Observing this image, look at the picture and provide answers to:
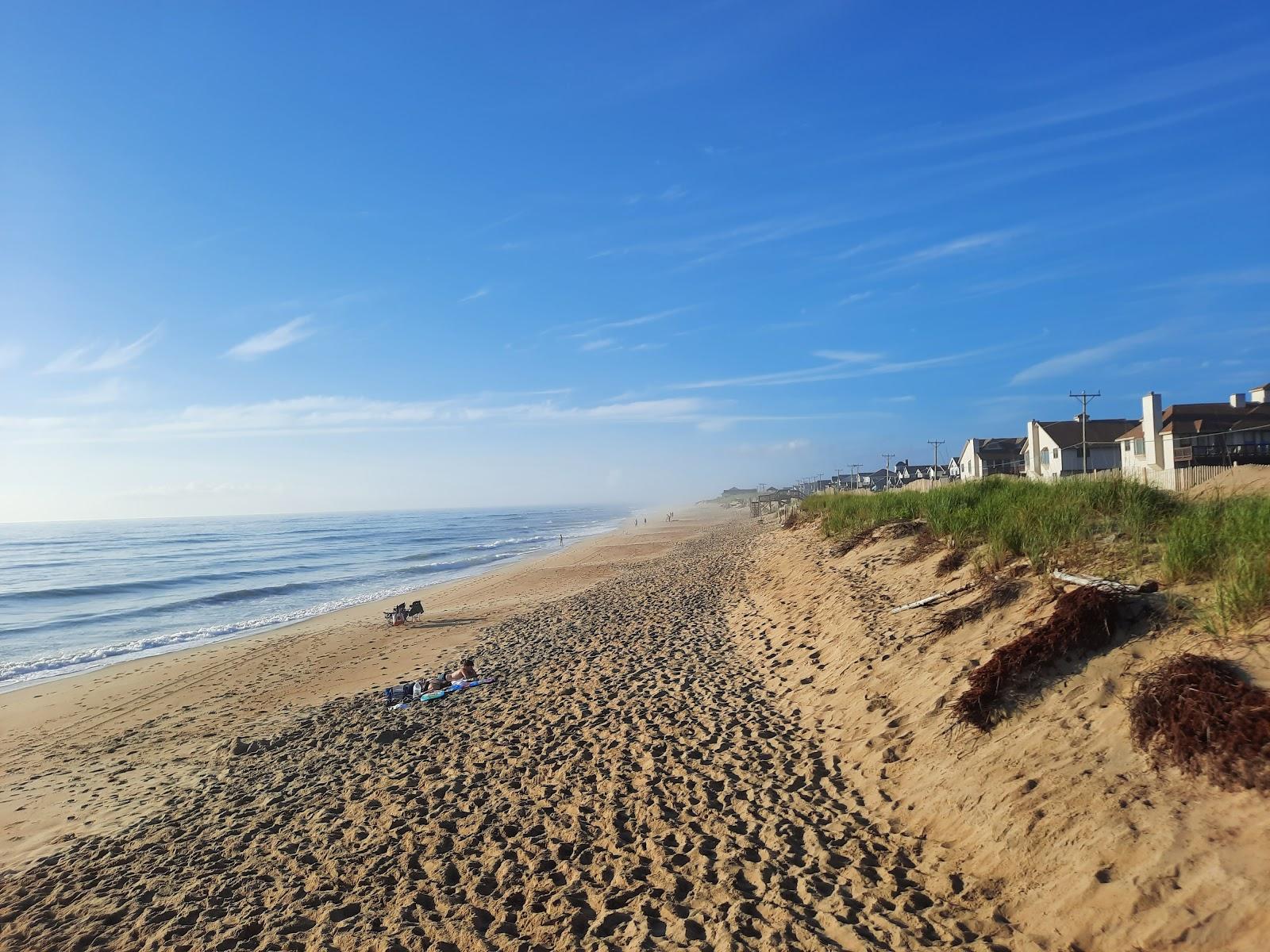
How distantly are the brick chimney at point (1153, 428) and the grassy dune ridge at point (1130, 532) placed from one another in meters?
21.7

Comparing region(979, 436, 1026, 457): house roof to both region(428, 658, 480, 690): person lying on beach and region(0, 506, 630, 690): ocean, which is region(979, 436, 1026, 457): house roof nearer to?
region(0, 506, 630, 690): ocean

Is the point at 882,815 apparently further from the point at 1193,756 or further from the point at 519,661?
the point at 519,661

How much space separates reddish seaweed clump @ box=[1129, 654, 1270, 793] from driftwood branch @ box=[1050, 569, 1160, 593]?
1191 millimetres

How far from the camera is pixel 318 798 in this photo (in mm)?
7027

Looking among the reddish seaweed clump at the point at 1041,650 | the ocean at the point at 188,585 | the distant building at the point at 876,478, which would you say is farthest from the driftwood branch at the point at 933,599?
the distant building at the point at 876,478

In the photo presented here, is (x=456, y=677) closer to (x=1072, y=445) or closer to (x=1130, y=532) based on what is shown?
(x=1130, y=532)

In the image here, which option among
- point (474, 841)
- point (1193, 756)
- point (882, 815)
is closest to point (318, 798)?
point (474, 841)

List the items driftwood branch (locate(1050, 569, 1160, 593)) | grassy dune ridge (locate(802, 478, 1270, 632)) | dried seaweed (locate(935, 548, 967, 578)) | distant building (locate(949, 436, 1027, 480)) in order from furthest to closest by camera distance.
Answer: distant building (locate(949, 436, 1027, 480)), dried seaweed (locate(935, 548, 967, 578)), driftwood branch (locate(1050, 569, 1160, 593)), grassy dune ridge (locate(802, 478, 1270, 632))

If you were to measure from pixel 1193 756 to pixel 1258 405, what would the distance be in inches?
1577

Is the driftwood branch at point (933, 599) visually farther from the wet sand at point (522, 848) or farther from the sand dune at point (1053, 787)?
the wet sand at point (522, 848)

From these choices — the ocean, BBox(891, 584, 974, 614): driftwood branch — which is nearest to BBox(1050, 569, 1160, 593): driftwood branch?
BBox(891, 584, 974, 614): driftwood branch

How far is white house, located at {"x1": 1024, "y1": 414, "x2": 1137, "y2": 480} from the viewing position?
39.8 metres

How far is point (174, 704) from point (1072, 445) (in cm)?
4424

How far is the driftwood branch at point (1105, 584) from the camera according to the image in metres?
5.90
